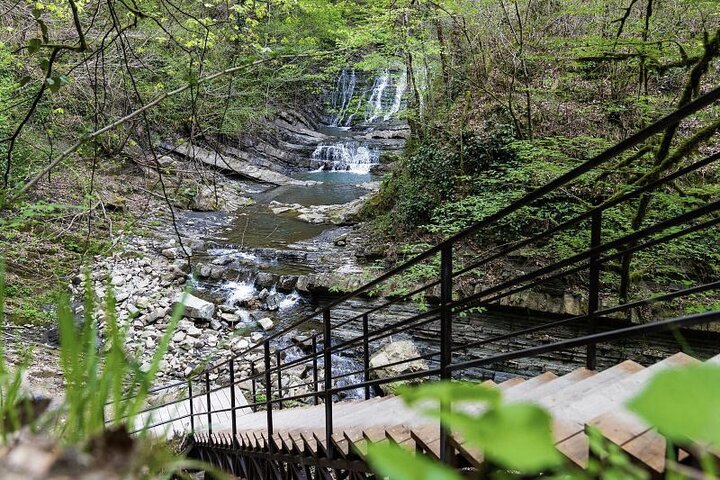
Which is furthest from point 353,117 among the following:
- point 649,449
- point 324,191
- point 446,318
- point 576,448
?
point 649,449

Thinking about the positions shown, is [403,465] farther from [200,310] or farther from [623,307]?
[200,310]

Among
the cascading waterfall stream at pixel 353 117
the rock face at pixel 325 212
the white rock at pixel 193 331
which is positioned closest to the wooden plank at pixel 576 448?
the white rock at pixel 193 331

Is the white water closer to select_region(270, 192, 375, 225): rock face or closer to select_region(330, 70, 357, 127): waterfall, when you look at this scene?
select_region(270, 192, 375, 225): rock face

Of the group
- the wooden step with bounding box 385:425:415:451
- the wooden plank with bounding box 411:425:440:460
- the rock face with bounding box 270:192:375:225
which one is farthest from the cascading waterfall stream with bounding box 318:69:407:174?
the wooden plank with bounding box 411:425:440:460

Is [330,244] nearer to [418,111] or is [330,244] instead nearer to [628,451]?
[418,111]

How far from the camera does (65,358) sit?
755 mm

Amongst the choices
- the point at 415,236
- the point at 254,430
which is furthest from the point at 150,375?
the point at 415,236

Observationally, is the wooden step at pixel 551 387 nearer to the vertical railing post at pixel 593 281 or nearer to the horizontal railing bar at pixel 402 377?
the vertical railing post at pixel 593 281

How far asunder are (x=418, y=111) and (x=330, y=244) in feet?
13.4

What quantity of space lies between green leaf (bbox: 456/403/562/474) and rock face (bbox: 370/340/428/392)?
6837mm

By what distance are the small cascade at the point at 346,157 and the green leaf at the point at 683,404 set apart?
19.2 metres

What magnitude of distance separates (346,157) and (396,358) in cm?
1452

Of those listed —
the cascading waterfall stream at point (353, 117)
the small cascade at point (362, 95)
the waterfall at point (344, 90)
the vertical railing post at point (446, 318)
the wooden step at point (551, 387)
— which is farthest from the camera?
the waterfall at point (344, 90)

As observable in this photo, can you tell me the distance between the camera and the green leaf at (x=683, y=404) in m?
→ 0.31
